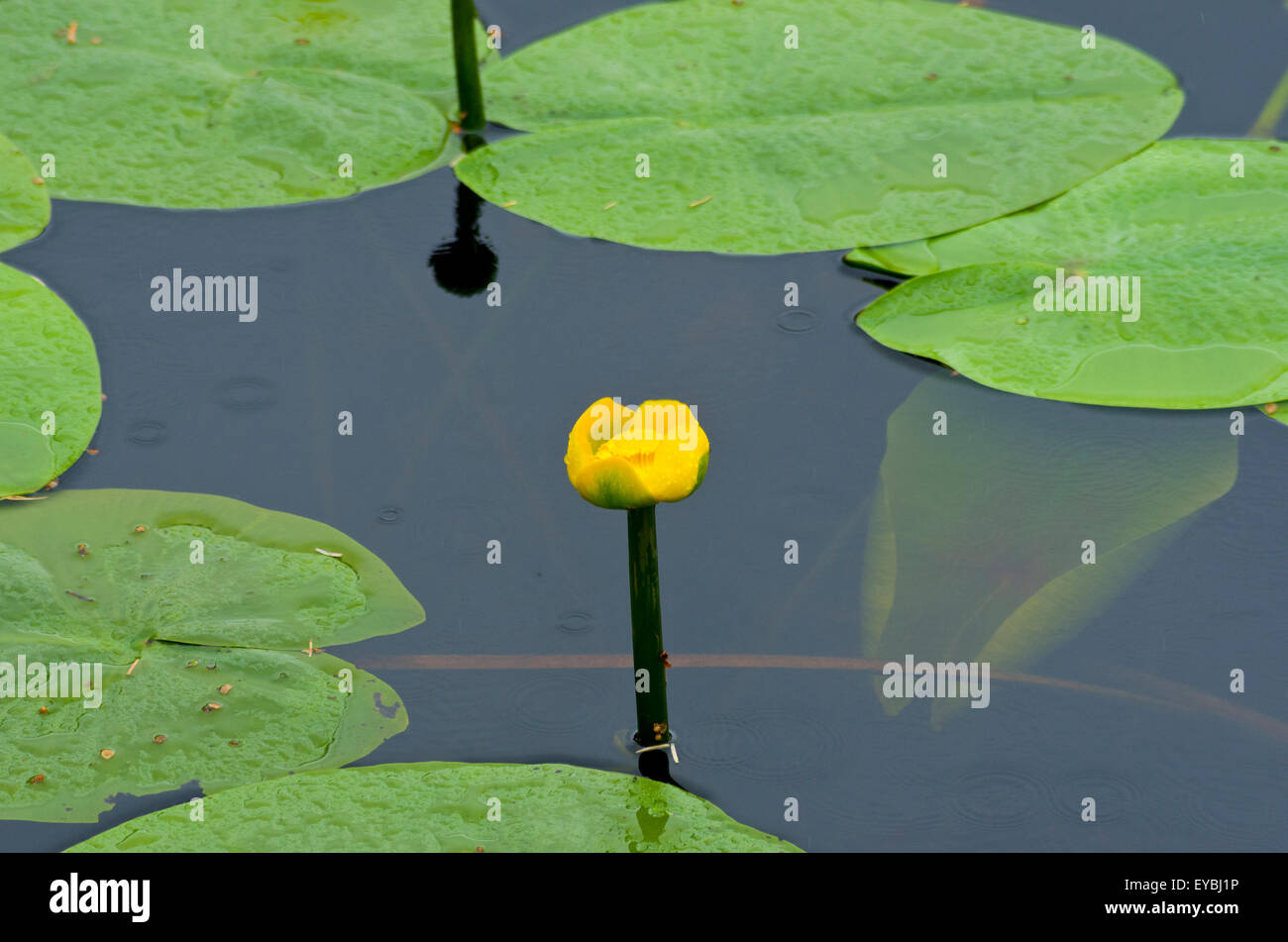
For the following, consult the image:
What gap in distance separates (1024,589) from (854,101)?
1.64m

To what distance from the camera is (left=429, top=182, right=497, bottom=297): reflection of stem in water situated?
11.2 ft

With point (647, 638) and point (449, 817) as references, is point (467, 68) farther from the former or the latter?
point (449, 817)

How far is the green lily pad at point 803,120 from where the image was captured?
349 cm

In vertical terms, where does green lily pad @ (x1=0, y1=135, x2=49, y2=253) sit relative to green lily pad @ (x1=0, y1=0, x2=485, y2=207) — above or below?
below

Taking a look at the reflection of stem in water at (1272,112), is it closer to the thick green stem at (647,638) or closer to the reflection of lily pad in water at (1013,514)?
the reflection of lily pad in water at (1013,514)

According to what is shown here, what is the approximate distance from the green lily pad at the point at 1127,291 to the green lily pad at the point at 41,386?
1.73 meters

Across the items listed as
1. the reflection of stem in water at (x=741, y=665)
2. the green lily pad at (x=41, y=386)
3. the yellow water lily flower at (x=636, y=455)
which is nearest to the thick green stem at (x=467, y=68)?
the green lily pad at (x=41, y=386)

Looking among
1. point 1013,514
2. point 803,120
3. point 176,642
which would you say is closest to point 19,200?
point 176,642

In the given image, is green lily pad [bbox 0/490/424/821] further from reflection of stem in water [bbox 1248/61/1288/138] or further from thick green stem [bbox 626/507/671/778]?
reflection of stem in water [bbox 1248/61/1288/138]

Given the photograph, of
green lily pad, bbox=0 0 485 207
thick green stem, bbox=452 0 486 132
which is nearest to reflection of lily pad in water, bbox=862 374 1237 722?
thick green stem, bbox=452 0 486 132

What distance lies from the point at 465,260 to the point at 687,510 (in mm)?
1004

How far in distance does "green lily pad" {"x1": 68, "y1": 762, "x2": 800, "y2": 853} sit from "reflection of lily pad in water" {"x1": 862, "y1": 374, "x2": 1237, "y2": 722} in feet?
1.58
